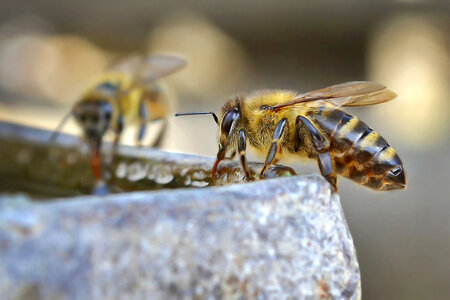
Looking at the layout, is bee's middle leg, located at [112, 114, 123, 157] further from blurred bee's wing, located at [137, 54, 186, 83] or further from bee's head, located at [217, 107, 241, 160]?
bee's head, located at [217, 107, 241, 160]

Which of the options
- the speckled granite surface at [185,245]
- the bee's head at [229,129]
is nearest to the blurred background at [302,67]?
the bee's head at [229,129]

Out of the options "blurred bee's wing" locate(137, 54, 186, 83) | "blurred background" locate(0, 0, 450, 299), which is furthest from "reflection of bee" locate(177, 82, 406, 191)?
"blurred background" locate(0, 0, 450, 299)

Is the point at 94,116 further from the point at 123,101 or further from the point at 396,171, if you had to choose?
the point at 396,171

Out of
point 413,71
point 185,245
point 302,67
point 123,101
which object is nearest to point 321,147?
point 185,245

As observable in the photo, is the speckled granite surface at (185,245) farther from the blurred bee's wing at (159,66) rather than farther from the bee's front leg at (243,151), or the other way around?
the blurred bee's wing at (159,66)

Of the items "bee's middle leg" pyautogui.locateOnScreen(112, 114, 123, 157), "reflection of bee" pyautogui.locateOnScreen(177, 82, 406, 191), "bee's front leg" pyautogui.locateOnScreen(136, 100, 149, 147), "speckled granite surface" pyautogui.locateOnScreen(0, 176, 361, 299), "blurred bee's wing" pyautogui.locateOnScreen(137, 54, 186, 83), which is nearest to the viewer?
"speckled granite surface" pyautogui.locateOnScreen(0, 176, 361, 299)

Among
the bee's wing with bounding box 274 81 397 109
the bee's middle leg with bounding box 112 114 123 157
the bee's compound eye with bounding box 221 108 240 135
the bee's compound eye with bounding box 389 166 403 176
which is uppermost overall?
the bee's wing with bounding box 274 81 397 109
